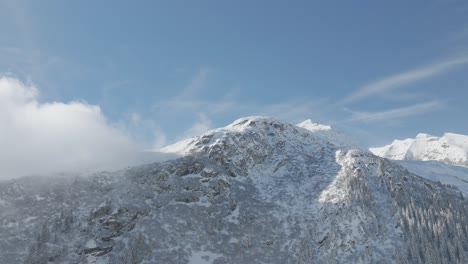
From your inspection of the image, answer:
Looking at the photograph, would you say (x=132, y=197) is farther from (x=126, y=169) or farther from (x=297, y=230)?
(x=297, y=230)

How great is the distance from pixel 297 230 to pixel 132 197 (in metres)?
51.5

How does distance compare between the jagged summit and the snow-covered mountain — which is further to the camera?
the jagged summit

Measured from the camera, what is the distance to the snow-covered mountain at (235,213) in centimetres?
11781

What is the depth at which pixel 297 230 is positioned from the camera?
135m

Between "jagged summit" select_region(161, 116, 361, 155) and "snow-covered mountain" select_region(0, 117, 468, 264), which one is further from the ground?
"jagged summit" select_region(161, 116, 361, 155)

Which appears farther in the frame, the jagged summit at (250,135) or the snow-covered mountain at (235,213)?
the jagged summit at (250,135)

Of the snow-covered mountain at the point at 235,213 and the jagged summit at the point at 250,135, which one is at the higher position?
the jagged summit at the point at 250,135

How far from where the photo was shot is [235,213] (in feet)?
470

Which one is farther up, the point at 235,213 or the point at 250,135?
the point at 250,135

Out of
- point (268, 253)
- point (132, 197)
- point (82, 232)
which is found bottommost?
point (268, 253)

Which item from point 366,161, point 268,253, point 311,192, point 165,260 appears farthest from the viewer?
point 366,161

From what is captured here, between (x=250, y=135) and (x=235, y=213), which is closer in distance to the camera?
(x=235, y=213)

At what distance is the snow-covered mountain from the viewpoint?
387 ft

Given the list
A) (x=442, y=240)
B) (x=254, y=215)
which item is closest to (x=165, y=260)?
(x=254, y=215)
